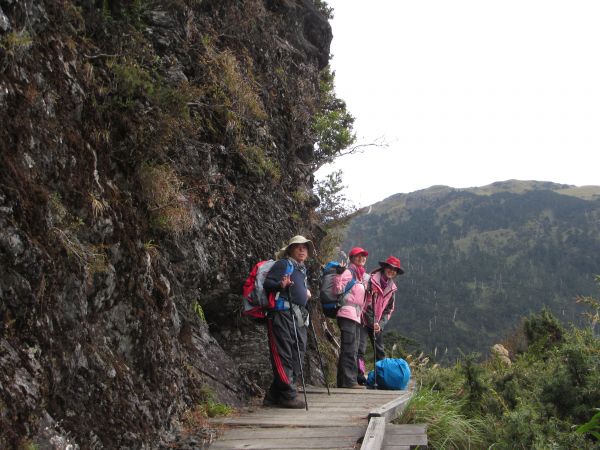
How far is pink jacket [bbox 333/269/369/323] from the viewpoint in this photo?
852cm

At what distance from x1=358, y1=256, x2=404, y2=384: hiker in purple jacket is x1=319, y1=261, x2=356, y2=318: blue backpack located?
0.78 metres

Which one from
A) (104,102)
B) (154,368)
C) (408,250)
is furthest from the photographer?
(408,250)

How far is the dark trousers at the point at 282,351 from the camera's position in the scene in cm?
650

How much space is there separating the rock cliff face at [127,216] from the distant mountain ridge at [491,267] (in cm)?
11314

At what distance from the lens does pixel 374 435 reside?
4.63 meters

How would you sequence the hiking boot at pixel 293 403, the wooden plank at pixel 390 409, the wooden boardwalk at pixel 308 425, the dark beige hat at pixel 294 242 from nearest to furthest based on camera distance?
the wooden boardwalk at pixel 308 425 → the wooden plank at pixel 390 409 → the hiking boot at pixel 293 403 → the dark beige hat at pixel 294 242

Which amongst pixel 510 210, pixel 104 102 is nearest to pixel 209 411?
pixel 104 102

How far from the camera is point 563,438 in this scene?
547cm

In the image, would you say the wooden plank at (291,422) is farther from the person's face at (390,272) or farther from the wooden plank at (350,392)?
the person's face at (390,272)

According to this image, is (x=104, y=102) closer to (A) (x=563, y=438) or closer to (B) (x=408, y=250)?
(A) (x=563, y=438)

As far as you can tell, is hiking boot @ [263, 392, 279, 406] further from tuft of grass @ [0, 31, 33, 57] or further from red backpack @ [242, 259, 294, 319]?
tuft of grass @ [0, 31, 33, 57]

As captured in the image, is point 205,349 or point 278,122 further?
point 278,122

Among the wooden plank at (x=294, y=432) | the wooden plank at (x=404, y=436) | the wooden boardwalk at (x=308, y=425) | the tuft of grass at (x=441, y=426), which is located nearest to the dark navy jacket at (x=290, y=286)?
the wooden boardwalk at (x=308, y=425)

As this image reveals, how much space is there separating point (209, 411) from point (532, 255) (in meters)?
178
